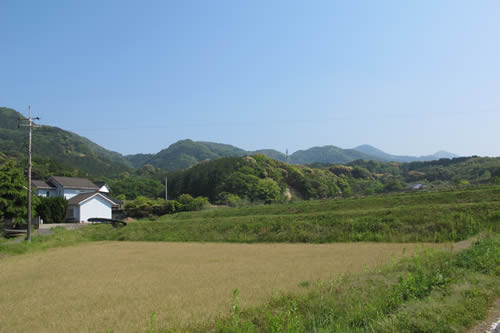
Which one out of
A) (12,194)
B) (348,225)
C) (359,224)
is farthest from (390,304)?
(12,194)

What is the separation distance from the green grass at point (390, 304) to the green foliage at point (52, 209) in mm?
34656

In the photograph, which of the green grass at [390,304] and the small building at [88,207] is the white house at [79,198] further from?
the green grass at [390,304]

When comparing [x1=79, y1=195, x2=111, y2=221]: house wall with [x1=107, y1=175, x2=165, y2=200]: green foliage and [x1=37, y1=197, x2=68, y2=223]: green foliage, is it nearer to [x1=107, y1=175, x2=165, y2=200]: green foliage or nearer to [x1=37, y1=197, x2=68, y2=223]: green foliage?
[x1=37, y1=197, x2=68, y2=223]: green foliage

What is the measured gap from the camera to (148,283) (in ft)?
31.5

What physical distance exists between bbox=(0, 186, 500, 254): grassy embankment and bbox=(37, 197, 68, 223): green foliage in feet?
30.4

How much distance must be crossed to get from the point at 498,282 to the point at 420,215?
12.2 m

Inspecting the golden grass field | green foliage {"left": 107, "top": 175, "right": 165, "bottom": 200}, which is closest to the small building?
the golden grass field

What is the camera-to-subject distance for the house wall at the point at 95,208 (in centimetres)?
3775

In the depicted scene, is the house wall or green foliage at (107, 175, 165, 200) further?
green foliage at (107, 175, 165, 200)

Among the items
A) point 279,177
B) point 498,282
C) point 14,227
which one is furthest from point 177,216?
point 279,177

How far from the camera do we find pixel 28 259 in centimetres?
1625

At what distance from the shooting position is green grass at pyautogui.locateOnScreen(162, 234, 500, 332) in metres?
4.12

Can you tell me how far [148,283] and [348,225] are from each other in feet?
38.3

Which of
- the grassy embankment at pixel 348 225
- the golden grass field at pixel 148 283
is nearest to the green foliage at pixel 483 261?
the golden grass field at pixel 148 283
